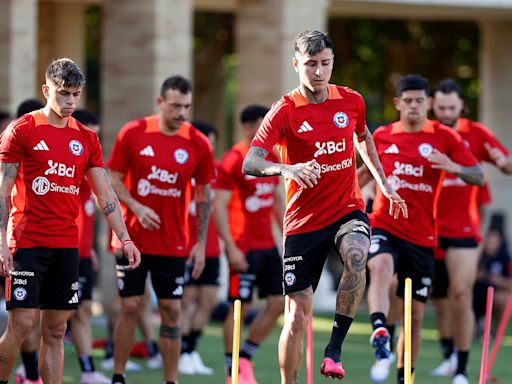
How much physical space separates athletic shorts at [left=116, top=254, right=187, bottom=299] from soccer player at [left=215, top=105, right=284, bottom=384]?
4.75 feet

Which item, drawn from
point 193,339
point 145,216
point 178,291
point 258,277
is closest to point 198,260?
point 178,291

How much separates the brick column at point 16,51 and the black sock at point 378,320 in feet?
24.1

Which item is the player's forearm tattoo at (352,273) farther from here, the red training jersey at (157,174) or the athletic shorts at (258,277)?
the athletic shorts at (258,277)

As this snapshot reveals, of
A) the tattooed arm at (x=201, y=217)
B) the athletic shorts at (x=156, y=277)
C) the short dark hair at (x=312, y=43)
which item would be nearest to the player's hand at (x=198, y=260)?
the tattooed arm at (x=201, y=217)

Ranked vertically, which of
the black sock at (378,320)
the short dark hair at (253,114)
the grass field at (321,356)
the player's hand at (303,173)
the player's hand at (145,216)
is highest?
the short dark hair at (253,114)

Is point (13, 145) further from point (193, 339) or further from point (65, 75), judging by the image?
point (193, 339)

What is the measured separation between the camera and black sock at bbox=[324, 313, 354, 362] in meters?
9.99

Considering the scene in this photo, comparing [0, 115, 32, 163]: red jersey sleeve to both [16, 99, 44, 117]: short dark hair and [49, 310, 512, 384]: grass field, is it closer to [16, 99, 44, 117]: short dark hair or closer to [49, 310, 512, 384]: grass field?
[16, 99, 44, 117]: short dark hair

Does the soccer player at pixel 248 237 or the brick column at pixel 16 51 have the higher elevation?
the brick column at pixel 16 51

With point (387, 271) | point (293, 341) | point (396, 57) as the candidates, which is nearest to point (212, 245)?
point (387, 271)

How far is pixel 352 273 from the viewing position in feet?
33.3

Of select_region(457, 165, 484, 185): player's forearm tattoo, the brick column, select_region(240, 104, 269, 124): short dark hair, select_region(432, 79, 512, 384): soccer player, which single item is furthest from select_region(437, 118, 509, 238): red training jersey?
the brick column

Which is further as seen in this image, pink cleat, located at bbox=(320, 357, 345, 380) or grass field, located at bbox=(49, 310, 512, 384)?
grass field, located at bbox=(49, 310, 512, 384)

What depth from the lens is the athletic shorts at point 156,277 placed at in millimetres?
12109
